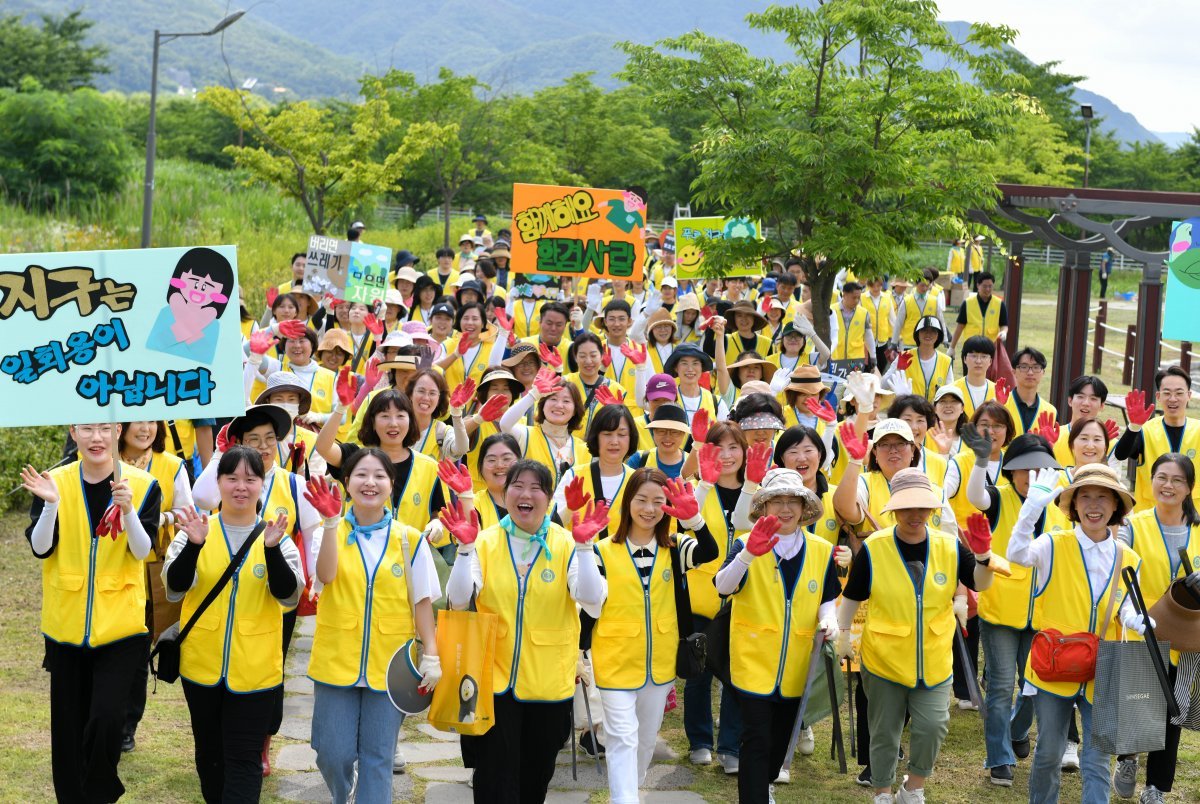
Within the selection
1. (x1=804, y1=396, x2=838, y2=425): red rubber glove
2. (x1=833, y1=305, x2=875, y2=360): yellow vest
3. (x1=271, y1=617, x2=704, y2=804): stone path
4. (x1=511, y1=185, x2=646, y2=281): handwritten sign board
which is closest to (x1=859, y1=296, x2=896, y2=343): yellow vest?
(x1=833, y1=305, x2=875, y2=360): yellow vest

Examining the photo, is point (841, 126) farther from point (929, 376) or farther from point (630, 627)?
point (630, 627)

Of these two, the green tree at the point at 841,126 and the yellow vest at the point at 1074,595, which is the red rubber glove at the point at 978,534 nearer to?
the yellow vest at the point at 1074,595

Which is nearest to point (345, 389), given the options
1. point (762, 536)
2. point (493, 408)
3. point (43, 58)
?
point (493, 408)

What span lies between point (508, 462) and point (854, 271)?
26.3ft

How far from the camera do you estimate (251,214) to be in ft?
105

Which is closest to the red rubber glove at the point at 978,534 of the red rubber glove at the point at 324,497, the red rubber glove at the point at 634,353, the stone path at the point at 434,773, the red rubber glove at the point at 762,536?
the red rubber glove at the point at 762,536

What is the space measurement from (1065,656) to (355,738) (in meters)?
3.15

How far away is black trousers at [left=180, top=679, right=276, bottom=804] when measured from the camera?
589 cm

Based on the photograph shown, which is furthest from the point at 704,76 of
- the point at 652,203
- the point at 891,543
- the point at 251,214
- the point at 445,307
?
the point at 652,203

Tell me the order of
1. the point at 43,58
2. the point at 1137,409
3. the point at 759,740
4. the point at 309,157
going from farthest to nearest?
the point at 43,58 → the point at 309,157 → the point at 1137,409 → the point at 759,740

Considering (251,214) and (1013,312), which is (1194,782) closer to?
(1013,312)

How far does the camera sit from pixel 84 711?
20.4 ft

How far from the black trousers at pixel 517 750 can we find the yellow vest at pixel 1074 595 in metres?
2.25

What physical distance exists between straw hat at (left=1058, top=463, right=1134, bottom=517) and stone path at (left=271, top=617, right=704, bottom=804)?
2.28 metres
